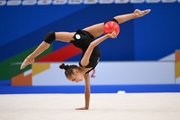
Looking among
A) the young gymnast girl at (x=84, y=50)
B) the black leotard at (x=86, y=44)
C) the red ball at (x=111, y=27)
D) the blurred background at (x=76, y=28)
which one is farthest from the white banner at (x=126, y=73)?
the red ball at (x=111, y=27)

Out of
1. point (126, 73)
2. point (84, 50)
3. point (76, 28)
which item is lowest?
point (126, 73)

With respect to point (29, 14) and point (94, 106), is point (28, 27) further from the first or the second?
point (94, 106)

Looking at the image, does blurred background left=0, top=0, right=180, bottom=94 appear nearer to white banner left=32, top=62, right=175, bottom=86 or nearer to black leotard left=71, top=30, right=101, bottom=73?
white banner left=32, top=62, right=175, bottom=86

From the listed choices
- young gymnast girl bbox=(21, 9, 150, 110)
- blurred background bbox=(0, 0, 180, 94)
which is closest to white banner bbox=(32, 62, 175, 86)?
blurred background bbox=(0, 0, 180, 94)

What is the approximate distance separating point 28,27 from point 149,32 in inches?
143

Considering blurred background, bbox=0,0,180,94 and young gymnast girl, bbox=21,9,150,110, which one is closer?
young gymnast girl, bbox=21,9,150,110

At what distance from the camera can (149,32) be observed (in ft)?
31.6

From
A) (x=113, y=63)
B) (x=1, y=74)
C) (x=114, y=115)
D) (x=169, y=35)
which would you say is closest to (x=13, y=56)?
(x=1, y=74)

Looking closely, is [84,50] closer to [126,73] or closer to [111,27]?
[111,27]

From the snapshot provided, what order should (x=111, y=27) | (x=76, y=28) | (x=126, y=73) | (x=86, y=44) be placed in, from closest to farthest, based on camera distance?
(x=111, y=27) < (x=86, y=44) < (x=126, y=73) < (x=76, y=28)

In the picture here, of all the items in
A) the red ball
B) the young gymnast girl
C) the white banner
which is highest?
the red ball

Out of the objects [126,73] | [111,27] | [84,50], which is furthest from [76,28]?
[111,27]

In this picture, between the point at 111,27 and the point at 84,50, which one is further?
the point at 84,50

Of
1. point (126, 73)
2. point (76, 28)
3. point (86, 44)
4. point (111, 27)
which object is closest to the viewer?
point (111, 27)
